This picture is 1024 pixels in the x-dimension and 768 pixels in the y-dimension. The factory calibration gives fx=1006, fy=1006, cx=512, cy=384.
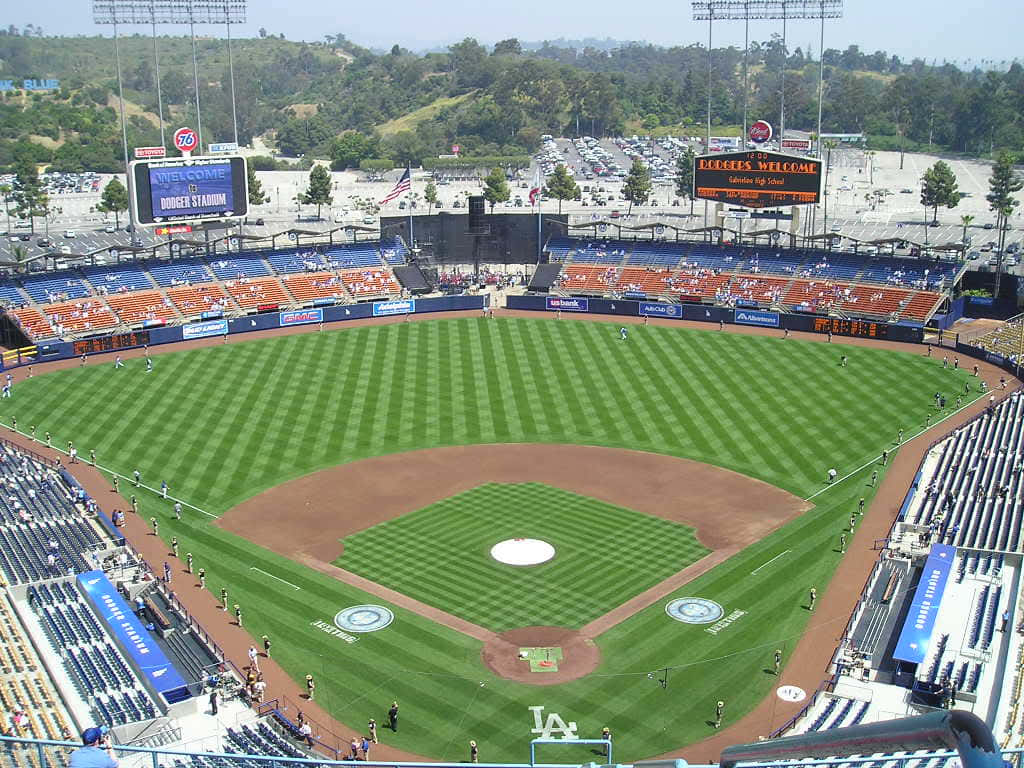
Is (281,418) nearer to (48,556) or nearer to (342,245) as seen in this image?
(48,556)

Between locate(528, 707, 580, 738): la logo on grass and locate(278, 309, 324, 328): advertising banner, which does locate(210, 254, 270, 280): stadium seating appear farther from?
locate(528, 707, 580, 738): la logo on grass

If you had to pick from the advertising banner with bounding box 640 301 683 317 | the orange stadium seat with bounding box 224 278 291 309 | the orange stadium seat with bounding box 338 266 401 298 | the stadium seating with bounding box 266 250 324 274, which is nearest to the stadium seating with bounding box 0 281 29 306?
the orange stadium seat with bounding box 224 278 291 309

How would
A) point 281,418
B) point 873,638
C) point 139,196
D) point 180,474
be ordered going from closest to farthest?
point 873,638 → point 180,474 → point 281,418 → point 139,196

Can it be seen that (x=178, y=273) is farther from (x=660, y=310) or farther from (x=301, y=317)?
(x=660, y=310)

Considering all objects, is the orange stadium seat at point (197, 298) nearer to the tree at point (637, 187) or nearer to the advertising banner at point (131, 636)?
the advertising banner at point (131, 636)

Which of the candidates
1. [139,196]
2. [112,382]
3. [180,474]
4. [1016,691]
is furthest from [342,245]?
[1016,691]

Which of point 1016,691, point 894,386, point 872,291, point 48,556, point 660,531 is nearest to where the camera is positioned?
point 1016,691

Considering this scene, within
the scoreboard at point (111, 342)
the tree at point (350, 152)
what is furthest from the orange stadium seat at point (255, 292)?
the tree at point (350, 152)

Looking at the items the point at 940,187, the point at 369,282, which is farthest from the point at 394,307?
the point at 940,187
